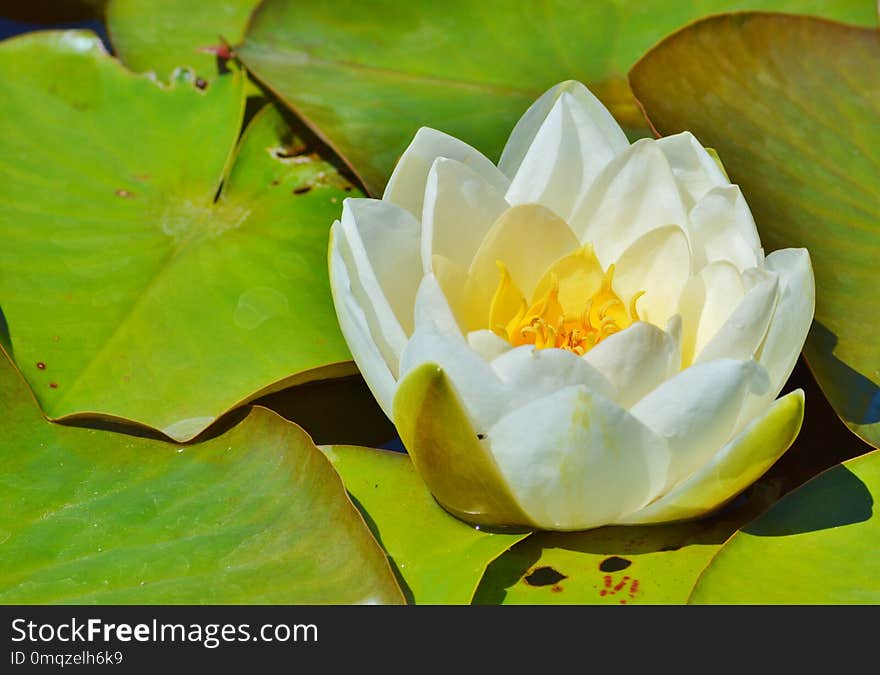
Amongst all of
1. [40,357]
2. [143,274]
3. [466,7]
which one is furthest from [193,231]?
[466,7]

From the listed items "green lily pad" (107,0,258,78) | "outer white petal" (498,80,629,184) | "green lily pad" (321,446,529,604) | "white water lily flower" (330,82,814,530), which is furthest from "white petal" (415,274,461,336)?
"green lily pad" (107,0,258,78)

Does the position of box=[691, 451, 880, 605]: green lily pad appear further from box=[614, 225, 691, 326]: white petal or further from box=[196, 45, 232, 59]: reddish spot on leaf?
box=[196, 45, 232, 59]: reddish spot on leaf

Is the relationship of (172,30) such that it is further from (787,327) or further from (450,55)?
(787,327)

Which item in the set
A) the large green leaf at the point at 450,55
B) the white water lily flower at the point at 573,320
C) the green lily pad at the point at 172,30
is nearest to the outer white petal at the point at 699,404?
the white water lily flower at the point at 573,320

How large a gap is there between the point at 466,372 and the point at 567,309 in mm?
298

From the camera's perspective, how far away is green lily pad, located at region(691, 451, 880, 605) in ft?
3.49

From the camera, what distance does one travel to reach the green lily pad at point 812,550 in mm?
1062

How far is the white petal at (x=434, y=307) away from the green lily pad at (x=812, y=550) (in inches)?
16.1

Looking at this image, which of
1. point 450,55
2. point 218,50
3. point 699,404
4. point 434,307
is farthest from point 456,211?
point 218,50

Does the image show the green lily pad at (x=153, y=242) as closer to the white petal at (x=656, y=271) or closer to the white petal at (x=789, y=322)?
the white petal at (x=656, y=271)

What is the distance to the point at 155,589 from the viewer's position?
3.51 feet

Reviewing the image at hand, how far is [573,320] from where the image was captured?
1.27 metres
